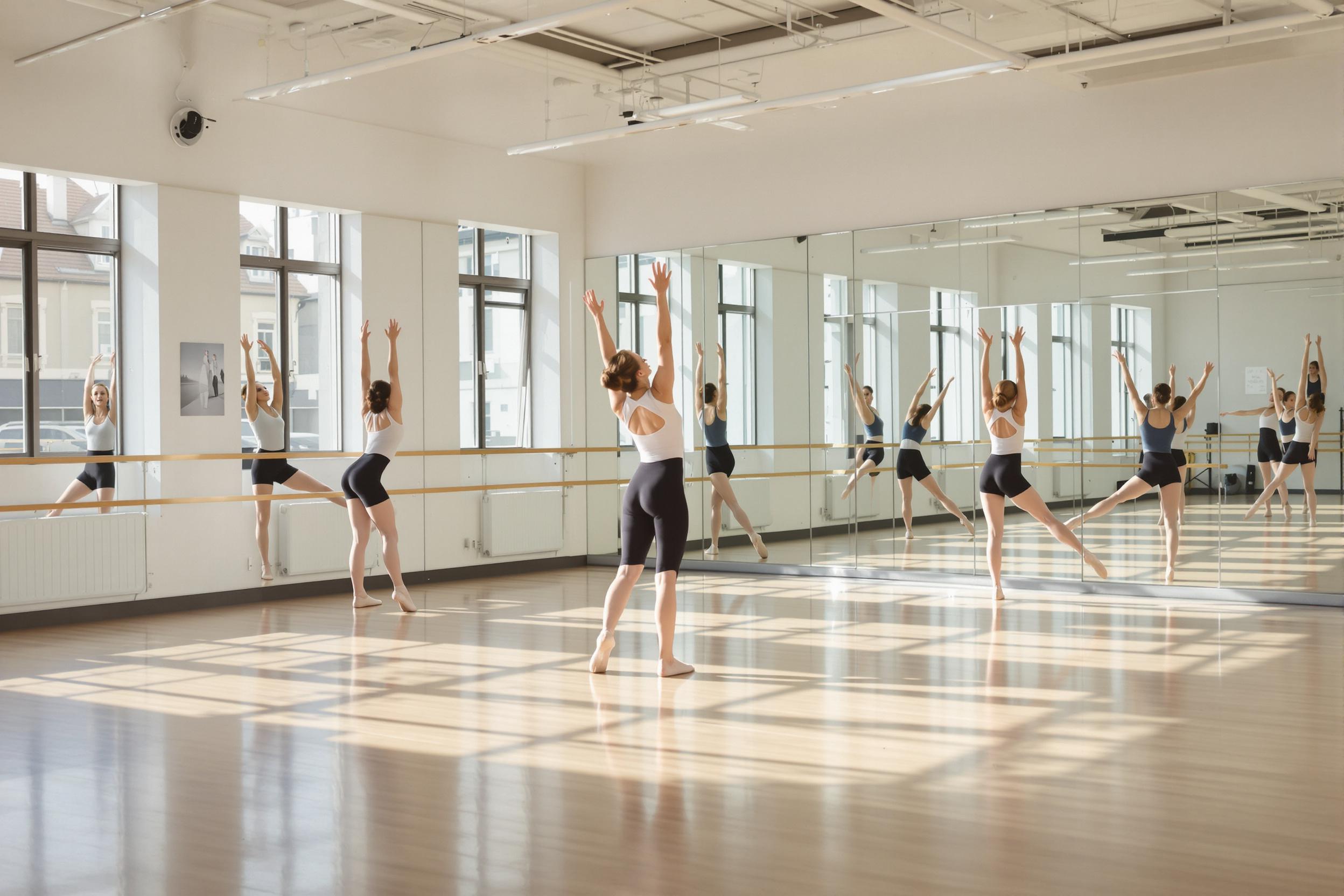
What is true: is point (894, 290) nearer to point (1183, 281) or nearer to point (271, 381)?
point (1183, 281)

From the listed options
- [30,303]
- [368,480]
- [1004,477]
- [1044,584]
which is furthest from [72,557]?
[1044,584]

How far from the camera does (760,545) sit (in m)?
10.3

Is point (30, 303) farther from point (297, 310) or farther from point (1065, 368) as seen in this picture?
point (1065, 368)

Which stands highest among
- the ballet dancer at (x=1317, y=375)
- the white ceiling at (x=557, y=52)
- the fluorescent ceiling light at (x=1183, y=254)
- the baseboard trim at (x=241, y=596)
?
the white ceiling at (x=557, y=52)

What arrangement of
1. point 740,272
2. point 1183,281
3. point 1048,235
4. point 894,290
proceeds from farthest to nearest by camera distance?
point 740,272 → point 894,290 → point 1048,235 → point 1183,281

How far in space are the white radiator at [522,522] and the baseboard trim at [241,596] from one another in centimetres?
12

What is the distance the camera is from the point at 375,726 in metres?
4.86

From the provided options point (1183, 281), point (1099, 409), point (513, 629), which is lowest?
point (513, 629)

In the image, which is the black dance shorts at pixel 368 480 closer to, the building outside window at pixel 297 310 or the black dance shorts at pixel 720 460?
the building outside window at pixel 297 310

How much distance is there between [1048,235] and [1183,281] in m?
0.99

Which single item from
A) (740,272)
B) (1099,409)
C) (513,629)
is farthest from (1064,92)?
(513,629)

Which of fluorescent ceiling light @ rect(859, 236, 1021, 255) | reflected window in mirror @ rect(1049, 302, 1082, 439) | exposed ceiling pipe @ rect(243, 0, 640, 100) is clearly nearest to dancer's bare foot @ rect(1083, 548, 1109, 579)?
reflected window in mirror @ rect(1049, 302, 1082, 439)

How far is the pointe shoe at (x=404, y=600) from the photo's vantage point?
8180 millimetres

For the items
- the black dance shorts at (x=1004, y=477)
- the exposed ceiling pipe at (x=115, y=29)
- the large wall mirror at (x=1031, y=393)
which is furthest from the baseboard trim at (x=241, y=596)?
the black dance shorts at (x=1004, y=477)
